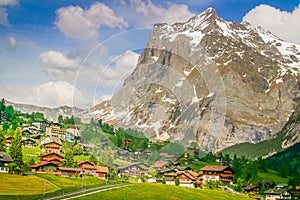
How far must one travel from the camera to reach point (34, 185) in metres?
46.0

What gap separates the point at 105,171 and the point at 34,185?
1904 centimetres

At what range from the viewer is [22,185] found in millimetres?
45312

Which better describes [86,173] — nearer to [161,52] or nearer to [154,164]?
[154,164]

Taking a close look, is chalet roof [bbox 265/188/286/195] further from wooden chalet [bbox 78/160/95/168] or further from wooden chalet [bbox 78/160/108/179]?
wooden chalet [bbox 78/160/95/168]

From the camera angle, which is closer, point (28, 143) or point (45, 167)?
point (45, 167)

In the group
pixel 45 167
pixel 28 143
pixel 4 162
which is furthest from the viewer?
pixel 28 143

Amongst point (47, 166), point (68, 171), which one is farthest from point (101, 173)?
point (47, 166)

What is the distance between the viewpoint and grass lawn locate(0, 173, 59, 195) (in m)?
42.1

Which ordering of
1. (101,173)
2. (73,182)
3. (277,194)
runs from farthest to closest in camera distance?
(277,194), (101,173), (73,182)

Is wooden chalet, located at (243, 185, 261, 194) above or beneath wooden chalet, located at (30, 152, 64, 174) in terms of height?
beneath

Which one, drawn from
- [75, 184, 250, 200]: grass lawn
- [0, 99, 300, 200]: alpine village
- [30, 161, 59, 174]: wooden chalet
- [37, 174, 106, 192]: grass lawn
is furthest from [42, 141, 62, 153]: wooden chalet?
[75, 184, 250, 200]: grass lawn

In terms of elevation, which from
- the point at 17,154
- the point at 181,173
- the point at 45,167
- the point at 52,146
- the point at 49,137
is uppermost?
the point at 49,137

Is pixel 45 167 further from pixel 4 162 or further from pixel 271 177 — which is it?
pixel 271 177

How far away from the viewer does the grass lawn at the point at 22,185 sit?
42128 millimetres
